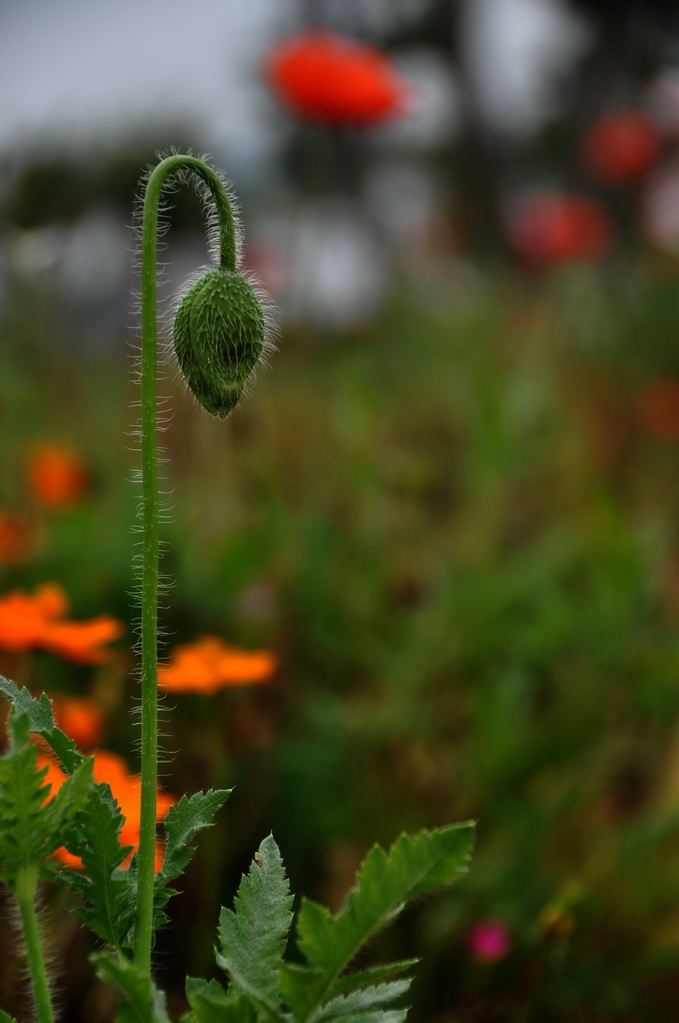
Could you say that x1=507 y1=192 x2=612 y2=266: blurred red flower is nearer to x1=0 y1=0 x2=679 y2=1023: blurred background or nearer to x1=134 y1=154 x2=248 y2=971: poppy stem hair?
x1=0 y1=0 x2=679 y2=1023: blurred background

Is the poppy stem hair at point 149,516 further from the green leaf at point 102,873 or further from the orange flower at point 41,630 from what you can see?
the orange flower at point 41,630

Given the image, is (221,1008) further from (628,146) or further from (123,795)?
(628,146)

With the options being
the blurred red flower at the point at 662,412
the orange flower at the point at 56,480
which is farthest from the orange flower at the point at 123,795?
the blurred red flower at the point at 662,412

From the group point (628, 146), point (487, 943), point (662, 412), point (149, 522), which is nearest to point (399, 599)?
point (487, 943)

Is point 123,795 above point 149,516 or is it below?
below

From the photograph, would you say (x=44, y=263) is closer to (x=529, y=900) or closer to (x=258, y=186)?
(x=529, y=900)

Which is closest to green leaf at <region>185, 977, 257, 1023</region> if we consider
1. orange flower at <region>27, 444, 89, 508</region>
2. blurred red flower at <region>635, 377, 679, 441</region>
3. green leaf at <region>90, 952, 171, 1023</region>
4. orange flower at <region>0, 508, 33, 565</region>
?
green leaf at <region>90, 952, 171, 1023</region>

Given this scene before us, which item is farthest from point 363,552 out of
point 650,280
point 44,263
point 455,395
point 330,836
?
point 650,280
